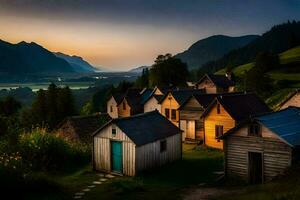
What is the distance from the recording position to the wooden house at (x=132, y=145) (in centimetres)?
3044

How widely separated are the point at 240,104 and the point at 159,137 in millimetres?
13694

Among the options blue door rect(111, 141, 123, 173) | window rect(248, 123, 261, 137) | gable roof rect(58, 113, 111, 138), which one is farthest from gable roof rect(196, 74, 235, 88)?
window rect(248, 123, 261, 137)

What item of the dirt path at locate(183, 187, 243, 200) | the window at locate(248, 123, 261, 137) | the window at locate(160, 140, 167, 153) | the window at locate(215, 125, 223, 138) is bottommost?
the dirt path at locate(183, 187, 243, 200)

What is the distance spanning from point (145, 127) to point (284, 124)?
11.0 m

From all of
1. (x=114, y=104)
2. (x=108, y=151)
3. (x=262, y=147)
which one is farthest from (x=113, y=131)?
(x=114, y=104)

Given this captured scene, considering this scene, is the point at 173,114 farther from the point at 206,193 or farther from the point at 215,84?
the point at 215,84

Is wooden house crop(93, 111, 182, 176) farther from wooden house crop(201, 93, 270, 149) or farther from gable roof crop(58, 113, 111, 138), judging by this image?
gable roof crop(58, 113, 111, 138)

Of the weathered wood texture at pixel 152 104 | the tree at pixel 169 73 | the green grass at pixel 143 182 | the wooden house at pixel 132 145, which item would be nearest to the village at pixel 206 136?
the wooden house at pixel 132 145

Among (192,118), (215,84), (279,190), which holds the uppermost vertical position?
(215,84)

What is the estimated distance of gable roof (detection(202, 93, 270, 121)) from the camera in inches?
1613

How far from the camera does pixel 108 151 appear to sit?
31.8 meters

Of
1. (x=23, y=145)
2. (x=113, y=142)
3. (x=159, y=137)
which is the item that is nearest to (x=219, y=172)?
(x=159, y=137)

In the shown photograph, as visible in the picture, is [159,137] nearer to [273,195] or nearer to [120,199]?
[120,199]

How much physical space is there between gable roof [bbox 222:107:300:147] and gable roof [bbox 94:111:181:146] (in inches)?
300
